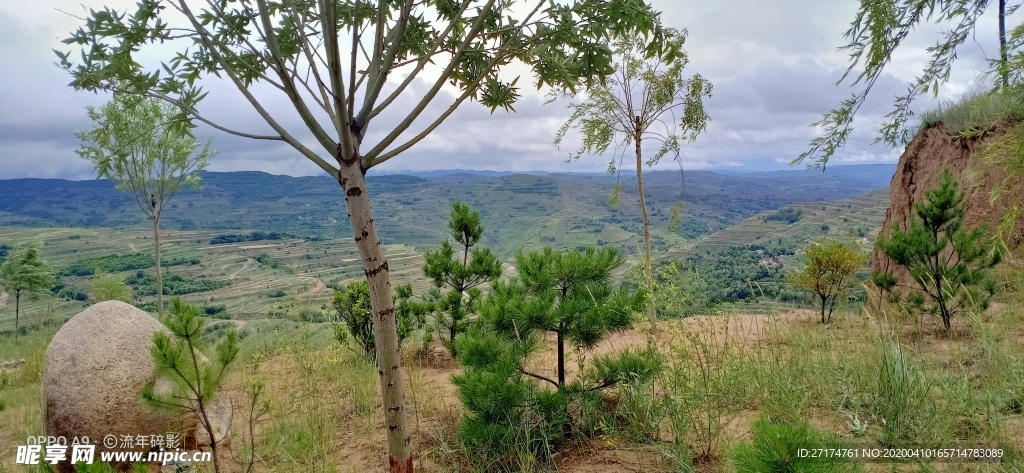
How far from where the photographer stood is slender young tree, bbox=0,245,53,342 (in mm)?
12750

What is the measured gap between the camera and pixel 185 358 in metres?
2.61

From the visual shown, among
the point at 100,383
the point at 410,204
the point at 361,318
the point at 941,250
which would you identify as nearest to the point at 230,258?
the point at 410,204

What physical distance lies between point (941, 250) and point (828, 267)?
2886 mm

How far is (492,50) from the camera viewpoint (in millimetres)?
2836

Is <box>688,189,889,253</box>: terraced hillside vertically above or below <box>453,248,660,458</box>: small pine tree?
below

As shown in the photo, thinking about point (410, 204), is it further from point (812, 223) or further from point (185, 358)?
point (185, 358)

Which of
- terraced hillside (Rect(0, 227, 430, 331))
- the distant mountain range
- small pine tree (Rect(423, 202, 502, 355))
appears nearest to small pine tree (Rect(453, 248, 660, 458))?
small pine tree (Rect(423, 202, 502, 355))

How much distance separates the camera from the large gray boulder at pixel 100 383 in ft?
12.7

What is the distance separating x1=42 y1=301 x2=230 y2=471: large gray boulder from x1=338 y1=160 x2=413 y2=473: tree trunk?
2112 mm

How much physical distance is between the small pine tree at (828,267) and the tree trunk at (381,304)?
30.2 ft

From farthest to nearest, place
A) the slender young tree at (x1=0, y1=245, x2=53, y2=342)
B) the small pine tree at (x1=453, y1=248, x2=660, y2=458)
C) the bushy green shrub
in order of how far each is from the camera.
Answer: the slender young tree at (x1=0, y1=245, x2=53, y2=342)
the bushy green shrub
the small pine tree at (x1=453, y1=248, x2=660, y2=458)

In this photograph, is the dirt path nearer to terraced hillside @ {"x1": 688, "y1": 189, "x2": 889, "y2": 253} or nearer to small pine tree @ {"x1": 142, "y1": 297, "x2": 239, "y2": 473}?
terraced hillside @ {"x1": 688, "y1": 189, "x2": 889, "y2": 253}

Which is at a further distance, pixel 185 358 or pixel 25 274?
pixel 25 274

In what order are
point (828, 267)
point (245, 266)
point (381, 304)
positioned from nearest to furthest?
point (381, 304)
point (828, 267)
point (245, 266)
